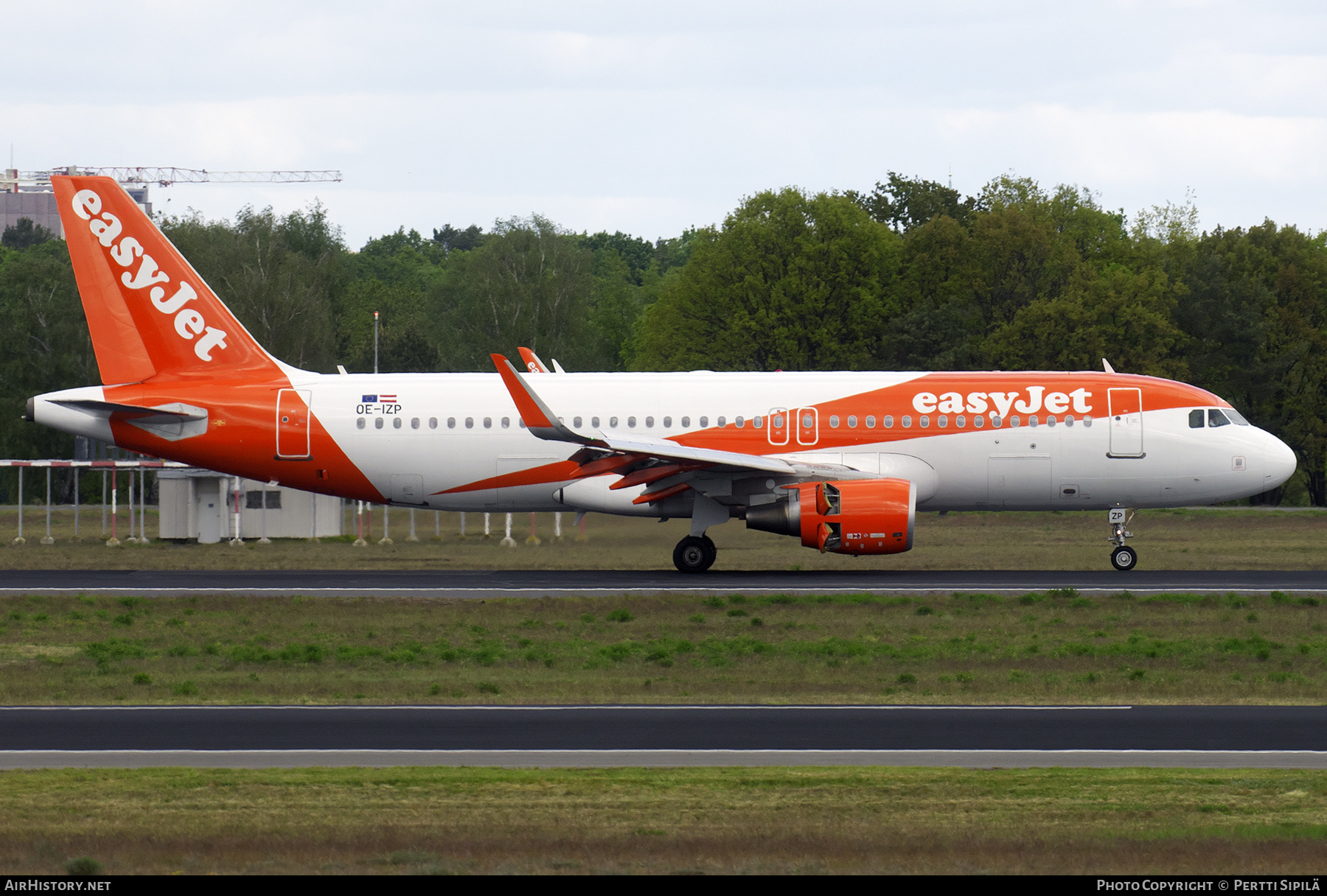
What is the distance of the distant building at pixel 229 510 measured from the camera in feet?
143

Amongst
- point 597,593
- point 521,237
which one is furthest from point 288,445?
point 521,237

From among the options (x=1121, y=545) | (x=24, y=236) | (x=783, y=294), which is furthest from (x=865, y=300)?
(x=24, y=236)

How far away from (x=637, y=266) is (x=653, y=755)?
148m

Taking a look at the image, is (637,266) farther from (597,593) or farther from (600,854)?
(600,854)

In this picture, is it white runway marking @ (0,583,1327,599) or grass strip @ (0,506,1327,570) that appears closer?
white runway marking @ (0,583,1327,599)

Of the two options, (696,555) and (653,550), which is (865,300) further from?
(696,555)

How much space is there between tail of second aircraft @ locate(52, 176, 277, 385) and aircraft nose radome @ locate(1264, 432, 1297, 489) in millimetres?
20795

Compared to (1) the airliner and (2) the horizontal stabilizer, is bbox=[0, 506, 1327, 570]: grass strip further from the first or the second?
(2) the horizontal stabilizer

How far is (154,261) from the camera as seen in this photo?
32.1 m

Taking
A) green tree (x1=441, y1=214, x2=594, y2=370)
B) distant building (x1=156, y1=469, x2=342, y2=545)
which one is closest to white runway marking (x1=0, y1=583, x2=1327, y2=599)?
distant building (x1=156, y1=469, x2=342, y2=545)

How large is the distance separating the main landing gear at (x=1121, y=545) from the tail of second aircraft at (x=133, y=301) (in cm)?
1802

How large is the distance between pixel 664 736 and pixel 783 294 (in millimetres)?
62555

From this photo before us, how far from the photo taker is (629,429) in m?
31.0

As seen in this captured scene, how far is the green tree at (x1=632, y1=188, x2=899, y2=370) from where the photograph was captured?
7475cm
